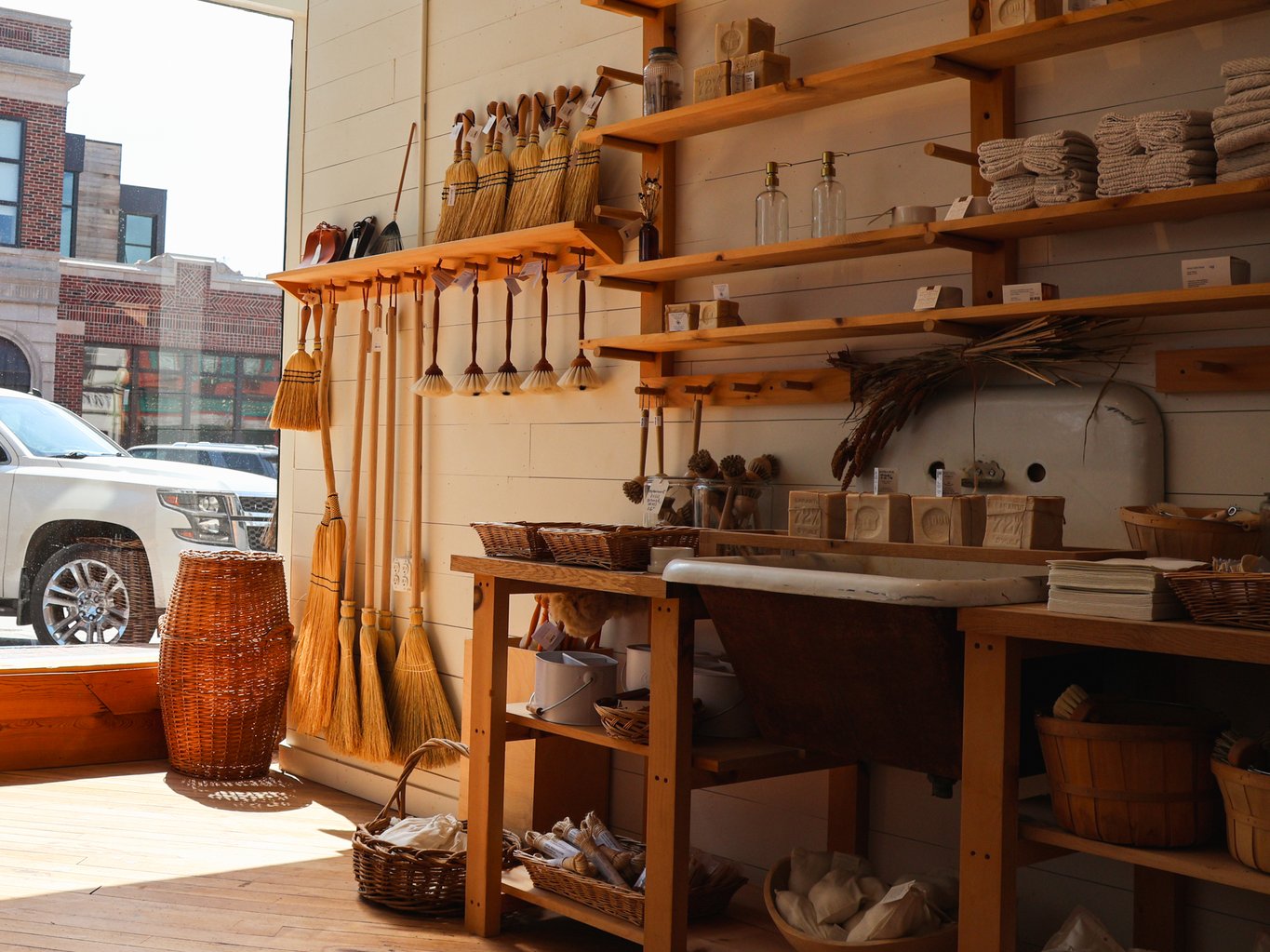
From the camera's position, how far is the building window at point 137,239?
4.86 metres

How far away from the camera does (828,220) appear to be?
9.31 feet

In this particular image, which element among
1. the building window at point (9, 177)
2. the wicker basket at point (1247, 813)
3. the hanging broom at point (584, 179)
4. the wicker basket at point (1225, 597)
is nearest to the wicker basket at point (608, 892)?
the wicker basket at point (1247, 813)

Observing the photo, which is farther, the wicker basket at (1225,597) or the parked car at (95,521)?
the parked car at (95,521)

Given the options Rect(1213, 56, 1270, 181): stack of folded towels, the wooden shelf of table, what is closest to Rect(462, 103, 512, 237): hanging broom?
the wooden shelf of table

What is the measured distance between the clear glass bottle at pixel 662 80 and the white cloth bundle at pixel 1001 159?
970 millimetres

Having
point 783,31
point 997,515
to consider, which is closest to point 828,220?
point 783,31

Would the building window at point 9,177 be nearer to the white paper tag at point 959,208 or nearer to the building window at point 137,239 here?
the building window at point 137,239

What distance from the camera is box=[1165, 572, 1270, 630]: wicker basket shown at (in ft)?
5.86

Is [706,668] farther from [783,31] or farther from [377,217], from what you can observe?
[377,217]

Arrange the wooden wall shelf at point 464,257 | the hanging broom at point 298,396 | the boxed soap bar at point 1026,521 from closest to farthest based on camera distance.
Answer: the boxed soap bar at point 1026,521, the wooden wall shelf at point 464,257, the hanging broom at point 298,396

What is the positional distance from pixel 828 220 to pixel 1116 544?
920 mm

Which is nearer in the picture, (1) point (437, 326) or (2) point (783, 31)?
(2) point (783, 31)

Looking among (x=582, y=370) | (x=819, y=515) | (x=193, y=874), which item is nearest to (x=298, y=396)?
(x=582, y=370)

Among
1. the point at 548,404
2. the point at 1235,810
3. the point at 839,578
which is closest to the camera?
the point at 1235,810
